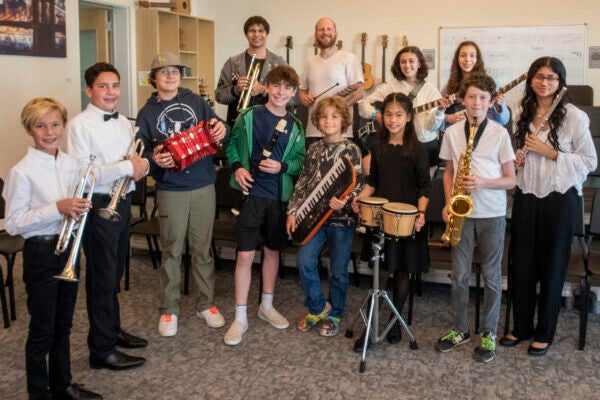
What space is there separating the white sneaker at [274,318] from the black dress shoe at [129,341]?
30.3 inches

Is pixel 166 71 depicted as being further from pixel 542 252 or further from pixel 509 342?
pixel 509 342

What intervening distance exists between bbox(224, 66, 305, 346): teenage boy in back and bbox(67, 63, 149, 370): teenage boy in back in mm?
699

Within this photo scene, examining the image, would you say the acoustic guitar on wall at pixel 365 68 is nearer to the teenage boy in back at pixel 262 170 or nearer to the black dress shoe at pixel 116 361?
A: the teenage boy in back at pixel 262 170

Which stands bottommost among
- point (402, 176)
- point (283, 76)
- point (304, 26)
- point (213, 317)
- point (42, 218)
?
point (213, 317)

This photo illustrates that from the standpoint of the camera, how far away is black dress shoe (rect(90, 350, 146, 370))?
3238 mm

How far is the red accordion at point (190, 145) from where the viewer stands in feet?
11.1

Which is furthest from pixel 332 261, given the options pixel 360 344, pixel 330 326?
pixel 360 344

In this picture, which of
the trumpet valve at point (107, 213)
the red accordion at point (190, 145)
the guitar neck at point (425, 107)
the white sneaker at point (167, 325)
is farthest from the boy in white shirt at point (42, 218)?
the guitar neck at point (425, 107)

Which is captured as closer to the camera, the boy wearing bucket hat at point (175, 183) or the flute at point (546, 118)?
the flute at point (546, 118)

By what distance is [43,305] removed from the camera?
2.65 metres

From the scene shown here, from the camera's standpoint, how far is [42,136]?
264 centimetres

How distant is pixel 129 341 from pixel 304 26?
600cm

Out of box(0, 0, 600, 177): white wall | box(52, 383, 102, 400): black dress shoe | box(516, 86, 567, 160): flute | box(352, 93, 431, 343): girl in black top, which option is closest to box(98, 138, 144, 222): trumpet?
box(52, 383, 102, 400): black dress shoe

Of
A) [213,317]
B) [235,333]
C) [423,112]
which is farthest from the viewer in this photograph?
[423,112]
